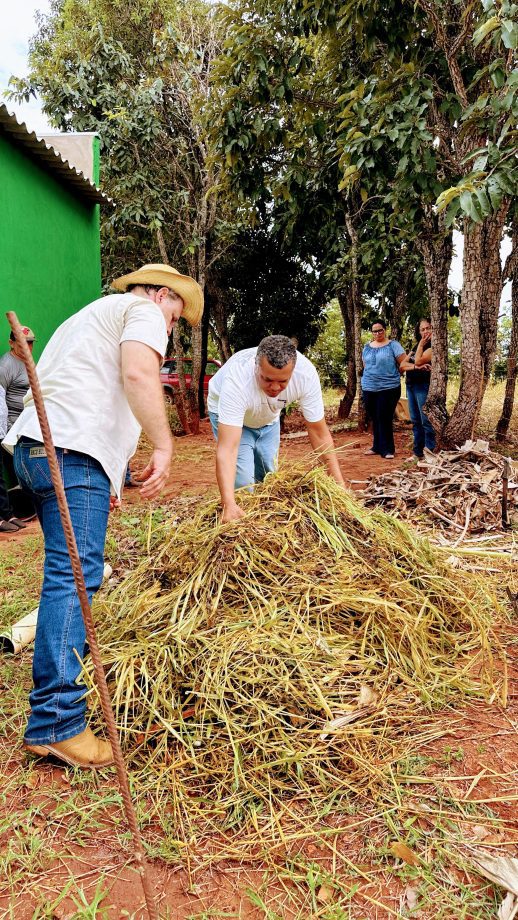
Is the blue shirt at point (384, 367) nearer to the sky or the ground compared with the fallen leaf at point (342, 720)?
nearer to the sky

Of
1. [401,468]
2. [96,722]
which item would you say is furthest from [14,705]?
[401,468]

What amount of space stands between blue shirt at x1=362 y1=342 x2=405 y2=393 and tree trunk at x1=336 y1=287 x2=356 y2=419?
3807 millimetres

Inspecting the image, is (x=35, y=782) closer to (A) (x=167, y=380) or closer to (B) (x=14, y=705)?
(B) (x=14, y=705)

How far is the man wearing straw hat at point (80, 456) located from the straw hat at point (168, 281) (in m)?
0.11

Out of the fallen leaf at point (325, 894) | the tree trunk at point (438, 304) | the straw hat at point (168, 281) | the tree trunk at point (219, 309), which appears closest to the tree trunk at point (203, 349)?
Answer: the tree trunk at point (219, 309)

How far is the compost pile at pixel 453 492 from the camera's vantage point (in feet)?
13.9

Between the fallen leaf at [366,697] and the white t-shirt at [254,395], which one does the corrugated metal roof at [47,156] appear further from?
the fallen leaf at [366,697]

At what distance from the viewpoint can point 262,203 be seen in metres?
11.6

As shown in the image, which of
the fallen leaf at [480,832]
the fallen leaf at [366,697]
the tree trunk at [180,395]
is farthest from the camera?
the tree trunk at [180,395]

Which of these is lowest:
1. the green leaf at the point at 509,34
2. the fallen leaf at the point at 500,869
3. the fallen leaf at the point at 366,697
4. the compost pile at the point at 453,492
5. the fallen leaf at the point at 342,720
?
the fallen leaf at the point at 500,869

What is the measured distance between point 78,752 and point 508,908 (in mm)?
1192

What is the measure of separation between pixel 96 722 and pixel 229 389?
150 cm

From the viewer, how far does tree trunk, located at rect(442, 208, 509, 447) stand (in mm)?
5594

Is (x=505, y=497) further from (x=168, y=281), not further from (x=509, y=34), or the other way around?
(x=168, y=281)
